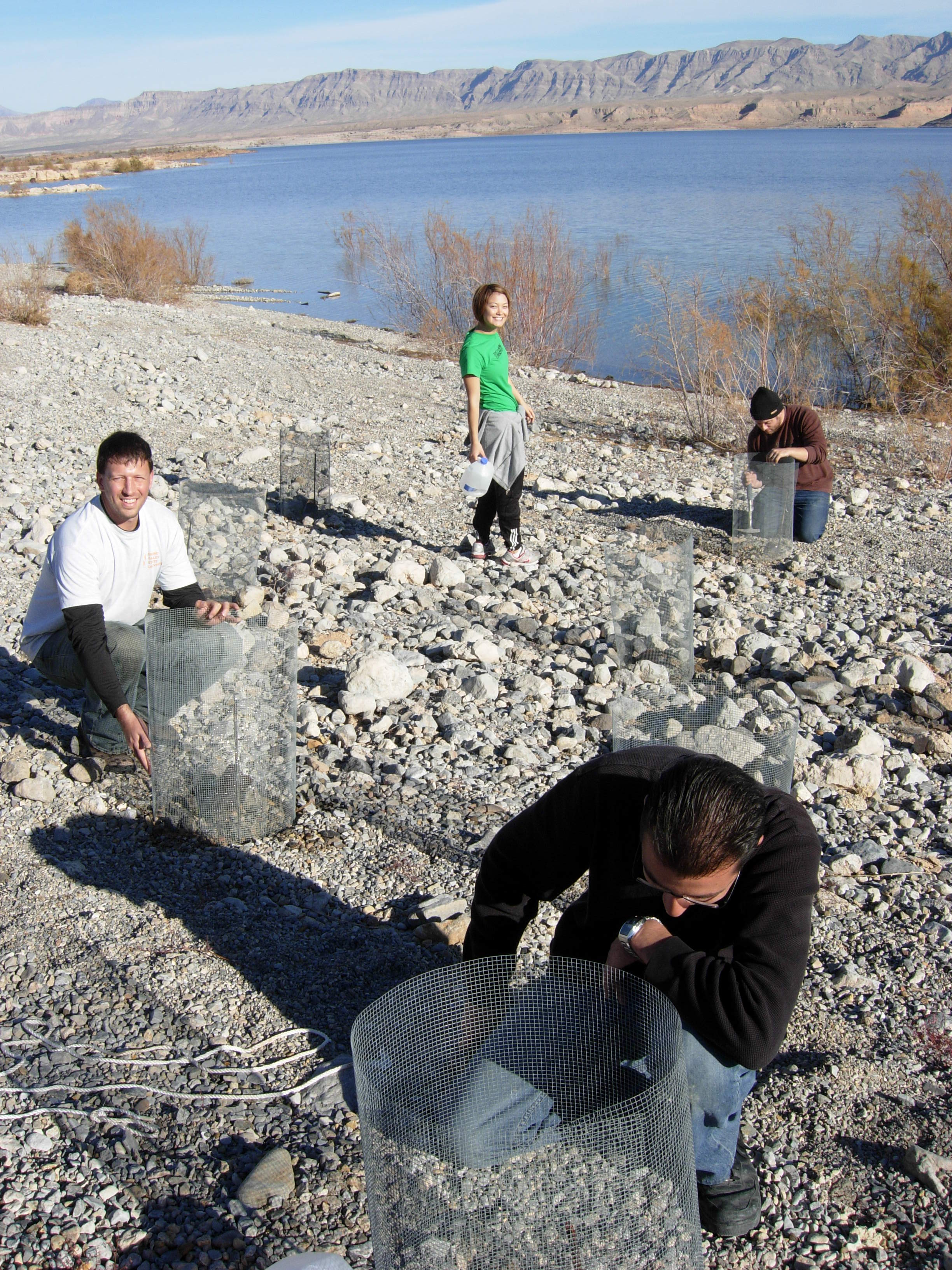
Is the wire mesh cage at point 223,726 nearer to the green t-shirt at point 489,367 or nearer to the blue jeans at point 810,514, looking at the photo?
the green t-shirt at point 489,367

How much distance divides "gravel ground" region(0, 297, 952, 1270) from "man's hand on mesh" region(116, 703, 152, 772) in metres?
0.31

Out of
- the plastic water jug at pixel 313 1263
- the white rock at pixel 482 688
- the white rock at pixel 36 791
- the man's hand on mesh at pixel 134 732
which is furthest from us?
the white rock at pixel 482 688

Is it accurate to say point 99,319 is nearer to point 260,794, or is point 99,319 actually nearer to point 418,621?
point 418,621

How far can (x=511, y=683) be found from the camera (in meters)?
4.54

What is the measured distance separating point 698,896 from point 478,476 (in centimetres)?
388

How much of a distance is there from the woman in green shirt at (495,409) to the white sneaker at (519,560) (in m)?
0.13

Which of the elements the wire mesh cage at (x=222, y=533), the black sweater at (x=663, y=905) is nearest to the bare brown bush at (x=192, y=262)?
the wire mesh cage at (x=222, y=533)

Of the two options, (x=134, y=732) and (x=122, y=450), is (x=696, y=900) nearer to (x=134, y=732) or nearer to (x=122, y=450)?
(x=134, y=732)

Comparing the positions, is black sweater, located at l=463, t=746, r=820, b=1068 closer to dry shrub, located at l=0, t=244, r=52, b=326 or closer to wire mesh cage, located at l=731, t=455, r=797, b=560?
wire mesh cage, located at l=731, t=455, r=797, b=560

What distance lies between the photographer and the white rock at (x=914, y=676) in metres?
4.59

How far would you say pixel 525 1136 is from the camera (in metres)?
1.88

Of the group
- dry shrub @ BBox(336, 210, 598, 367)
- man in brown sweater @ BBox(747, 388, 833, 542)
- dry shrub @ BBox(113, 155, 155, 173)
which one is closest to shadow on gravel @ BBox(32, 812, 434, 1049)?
man in brown sweater @ BBox(747, 388, 833, 542)

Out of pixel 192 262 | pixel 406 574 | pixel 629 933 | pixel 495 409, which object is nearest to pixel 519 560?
pixel 406 574

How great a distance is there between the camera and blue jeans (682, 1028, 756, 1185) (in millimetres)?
1943
